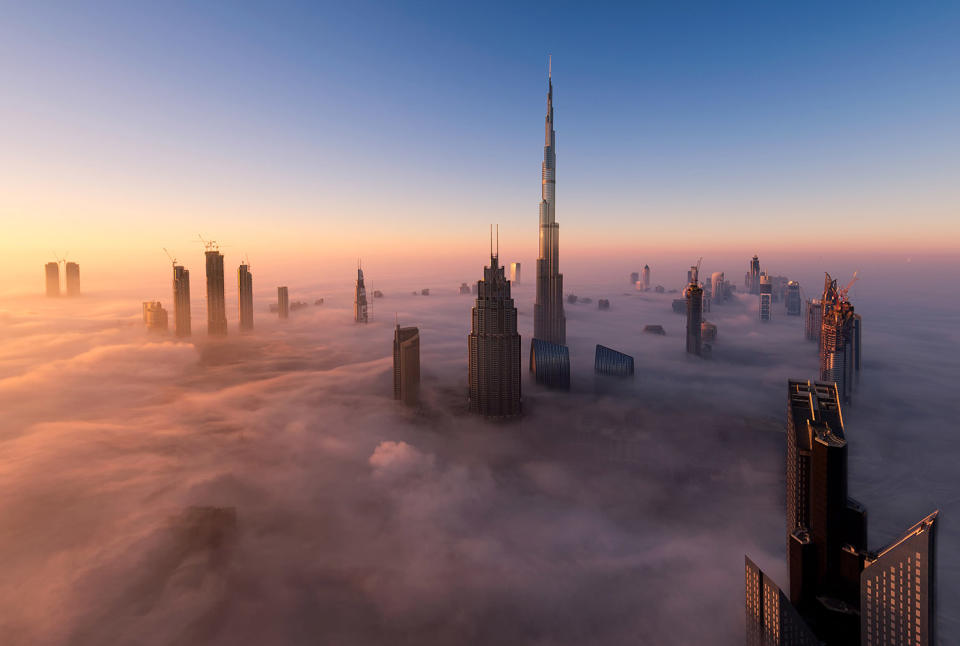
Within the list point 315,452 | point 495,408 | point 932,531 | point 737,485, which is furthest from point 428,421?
point 932,531

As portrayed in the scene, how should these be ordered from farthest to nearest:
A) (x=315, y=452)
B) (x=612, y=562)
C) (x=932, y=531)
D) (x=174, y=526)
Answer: (x=315, y=452), (x=174, y=526), (x=612, y=562), (x=932, y=531)

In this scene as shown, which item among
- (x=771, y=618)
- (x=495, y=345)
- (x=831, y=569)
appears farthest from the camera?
(x=495, y=345)

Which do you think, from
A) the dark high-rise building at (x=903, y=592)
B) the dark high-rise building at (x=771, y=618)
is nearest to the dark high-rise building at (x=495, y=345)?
the dark high-rise building at (x=771, y=618)

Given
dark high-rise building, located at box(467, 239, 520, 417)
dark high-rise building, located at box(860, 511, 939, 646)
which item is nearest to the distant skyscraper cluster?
dark high-rise building, located at box(860, 511, 939, 646)

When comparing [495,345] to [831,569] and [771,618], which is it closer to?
[771,618]

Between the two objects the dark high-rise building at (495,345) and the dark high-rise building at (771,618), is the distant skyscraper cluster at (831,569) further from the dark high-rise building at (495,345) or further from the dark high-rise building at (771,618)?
the dark high-rise building at (495,345)

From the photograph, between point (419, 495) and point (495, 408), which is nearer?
point (419, 495)

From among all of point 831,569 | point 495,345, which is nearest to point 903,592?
point 831,569

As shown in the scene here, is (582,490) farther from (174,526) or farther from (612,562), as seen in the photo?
(174,526)
